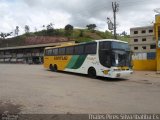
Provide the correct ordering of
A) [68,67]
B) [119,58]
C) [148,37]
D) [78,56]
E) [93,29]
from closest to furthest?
[119,58] < [78,56] < [68,67] < [148,37] < [93,29]

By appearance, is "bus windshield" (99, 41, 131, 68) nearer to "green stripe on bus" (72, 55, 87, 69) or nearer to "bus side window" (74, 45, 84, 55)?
"green stripe on bus" (72, 55, 87, 69)

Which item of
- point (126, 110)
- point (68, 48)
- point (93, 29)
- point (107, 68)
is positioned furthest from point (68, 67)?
point (93, 29)

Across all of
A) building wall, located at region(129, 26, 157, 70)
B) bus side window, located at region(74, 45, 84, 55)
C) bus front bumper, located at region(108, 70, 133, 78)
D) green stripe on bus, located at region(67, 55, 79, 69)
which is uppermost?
building wall, located at region(129, 26, 157, 70)

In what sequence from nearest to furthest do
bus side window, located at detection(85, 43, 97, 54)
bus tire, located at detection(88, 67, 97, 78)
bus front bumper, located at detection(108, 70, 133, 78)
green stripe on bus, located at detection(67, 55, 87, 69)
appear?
bus front bumper, located at detection(108, 70, 133, 78)
bus side window, located at detection(85, 43, 97, 54)
bus tire, located at detection(88, 67, 97, 78)
green stripe on bus, located at detection(67, 55, 87, 69)

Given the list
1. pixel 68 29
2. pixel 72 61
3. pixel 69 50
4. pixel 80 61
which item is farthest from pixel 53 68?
pixel 68 29

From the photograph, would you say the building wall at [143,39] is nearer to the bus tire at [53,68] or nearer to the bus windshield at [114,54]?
the bus tire at [53,68]

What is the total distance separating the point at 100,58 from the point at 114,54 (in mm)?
1429

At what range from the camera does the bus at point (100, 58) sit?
19328mm

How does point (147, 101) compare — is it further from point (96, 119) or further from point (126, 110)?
point (96, 119)

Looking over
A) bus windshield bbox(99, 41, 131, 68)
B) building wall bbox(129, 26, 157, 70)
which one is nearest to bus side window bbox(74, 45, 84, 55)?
bus windshield bbox(99, 41, 131, 68)

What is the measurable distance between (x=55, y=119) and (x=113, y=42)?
504 inches

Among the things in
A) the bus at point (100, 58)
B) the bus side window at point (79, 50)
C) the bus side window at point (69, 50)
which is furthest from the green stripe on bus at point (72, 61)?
the bus side window at point (69, 50)

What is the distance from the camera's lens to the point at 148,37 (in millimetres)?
70250

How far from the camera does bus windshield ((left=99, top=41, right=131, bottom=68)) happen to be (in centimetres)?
1927
